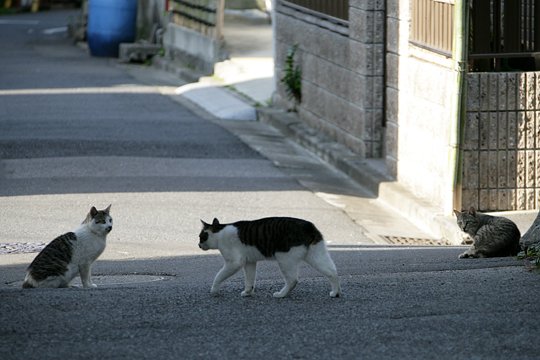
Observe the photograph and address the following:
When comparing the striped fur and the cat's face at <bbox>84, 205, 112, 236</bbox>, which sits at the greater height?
the cat's face at <bbox>84, 205, 112, 236</bbox>

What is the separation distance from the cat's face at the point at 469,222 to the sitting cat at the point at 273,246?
10.3 feet

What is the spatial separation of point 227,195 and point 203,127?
5.92 meters

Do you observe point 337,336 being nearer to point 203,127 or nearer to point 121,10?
point 203,127

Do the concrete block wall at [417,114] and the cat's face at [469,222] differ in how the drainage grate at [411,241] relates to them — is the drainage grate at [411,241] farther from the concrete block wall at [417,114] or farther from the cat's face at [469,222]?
the cat's face at [469,222]

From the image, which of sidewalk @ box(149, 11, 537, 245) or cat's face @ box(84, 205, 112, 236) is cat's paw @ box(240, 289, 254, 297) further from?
sidewalk @ box(149, 11, 537, 245)

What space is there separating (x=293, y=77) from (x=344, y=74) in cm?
291

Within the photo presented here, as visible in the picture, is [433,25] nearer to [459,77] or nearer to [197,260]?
[459,77]

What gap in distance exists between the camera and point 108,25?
1323 inches

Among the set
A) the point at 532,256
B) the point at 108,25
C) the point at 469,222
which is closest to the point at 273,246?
the point at 532,256

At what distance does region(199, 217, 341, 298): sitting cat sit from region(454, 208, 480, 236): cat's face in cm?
313

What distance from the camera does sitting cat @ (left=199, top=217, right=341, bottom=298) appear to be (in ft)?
26.8

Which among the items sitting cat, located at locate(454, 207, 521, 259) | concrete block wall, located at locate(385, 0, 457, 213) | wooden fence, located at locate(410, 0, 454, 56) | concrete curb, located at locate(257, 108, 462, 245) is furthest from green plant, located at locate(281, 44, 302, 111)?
sitting cat, located at locate(454, 207, 521, 259)

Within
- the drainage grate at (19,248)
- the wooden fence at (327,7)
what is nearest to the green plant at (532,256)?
the drainage grate at (19,248)

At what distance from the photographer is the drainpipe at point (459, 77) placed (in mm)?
12820
